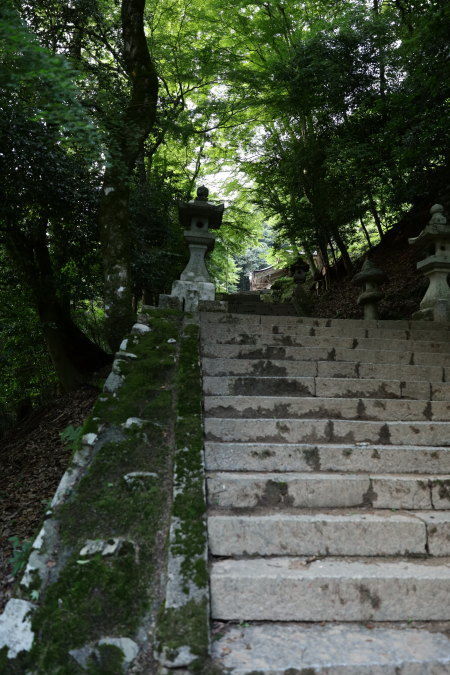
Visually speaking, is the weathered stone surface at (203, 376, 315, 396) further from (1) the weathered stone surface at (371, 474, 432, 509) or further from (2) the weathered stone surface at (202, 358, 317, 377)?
(1) the weathered stone surface at (371, 474, 432, 509)

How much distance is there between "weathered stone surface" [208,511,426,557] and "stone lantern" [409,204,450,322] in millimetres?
4521

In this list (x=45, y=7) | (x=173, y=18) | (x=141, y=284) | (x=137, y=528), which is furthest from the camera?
(x=173, y=18)

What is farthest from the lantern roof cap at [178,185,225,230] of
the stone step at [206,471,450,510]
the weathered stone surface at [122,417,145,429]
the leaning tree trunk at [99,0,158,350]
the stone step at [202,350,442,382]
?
the stone step at [206,471,450,510]

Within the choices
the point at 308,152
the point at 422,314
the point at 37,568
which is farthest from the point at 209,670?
the point at 308,152

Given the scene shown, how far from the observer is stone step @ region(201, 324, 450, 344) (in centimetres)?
456

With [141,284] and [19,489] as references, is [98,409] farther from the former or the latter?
[141,284]

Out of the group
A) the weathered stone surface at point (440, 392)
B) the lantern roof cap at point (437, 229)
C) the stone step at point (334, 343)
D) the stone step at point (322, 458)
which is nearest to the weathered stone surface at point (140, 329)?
the stone step at point (334, 343)

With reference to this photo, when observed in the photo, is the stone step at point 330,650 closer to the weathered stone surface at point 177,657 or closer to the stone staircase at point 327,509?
the stone staircase at point 327,509

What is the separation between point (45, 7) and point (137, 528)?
25.9 feet

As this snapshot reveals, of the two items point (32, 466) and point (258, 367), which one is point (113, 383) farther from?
point (32, 466)

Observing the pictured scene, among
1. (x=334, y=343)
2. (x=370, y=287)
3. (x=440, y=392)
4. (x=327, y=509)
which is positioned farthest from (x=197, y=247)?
(x=327, y=509)

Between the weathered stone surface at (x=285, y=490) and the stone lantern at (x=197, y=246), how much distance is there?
11.4 feet

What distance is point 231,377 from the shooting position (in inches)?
145

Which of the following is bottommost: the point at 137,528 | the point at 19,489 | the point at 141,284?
the point at 19,489
